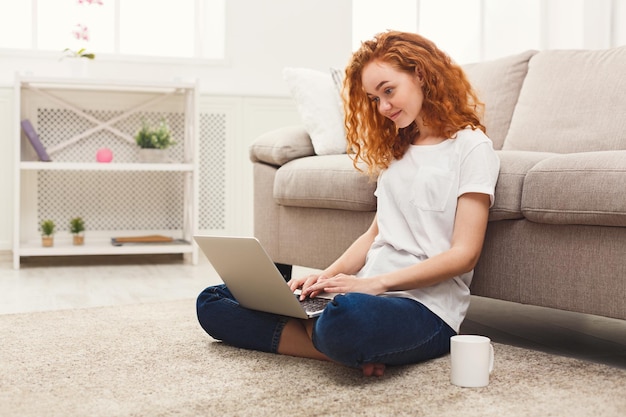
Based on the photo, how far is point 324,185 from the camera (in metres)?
2.48

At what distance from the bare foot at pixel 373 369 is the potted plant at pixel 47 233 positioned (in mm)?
2483

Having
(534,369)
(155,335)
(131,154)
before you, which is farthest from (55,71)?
(534,369)

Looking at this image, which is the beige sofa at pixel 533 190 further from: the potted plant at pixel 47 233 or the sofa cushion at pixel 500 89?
the potted plant at pixel 47 233

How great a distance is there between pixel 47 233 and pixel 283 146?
1.48 m

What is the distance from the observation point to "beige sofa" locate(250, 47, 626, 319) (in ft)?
5.66

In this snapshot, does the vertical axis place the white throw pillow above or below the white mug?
above

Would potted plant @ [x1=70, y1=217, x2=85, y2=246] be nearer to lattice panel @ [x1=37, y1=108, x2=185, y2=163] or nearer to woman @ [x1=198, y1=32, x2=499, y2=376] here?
lattice panel @ [x1=37, y1=108, x2=185, y2=163]

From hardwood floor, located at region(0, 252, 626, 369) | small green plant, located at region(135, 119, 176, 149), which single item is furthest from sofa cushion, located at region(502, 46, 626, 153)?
small green plant, located at region(135, 119, 176, 149)

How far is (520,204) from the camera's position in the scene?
1870 mm

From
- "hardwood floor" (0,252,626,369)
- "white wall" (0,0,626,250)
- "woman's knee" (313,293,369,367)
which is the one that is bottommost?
"hardwood floor" (0,252,626,369)

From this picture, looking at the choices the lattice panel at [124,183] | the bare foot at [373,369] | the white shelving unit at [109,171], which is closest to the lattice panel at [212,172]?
the lattice panel at [124,183]

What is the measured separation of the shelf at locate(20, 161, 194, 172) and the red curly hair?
6.43 ft

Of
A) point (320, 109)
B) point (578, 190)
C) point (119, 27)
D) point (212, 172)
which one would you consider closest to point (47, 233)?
point (212, 172)

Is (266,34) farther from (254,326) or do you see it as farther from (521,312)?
(254,326)
